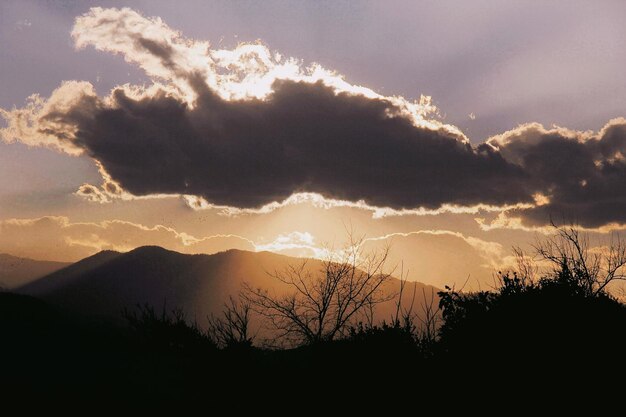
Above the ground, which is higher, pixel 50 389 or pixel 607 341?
pixel 607 341

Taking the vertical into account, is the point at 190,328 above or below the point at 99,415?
above

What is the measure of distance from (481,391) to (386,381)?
9.21 ft

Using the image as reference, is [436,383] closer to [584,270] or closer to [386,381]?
[386,381]

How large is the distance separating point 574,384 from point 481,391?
7.52 ft

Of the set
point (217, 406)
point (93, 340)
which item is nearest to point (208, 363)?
point (217, 406)

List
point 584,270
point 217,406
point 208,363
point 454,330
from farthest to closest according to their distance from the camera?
point 584,270 → point 208,363 → point 454,330 → point 217,406

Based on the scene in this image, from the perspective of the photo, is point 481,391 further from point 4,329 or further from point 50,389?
point 4,329

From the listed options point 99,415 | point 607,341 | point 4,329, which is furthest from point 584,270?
point 4,329

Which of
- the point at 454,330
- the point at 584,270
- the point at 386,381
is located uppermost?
the point at 584,270

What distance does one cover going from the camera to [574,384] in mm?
11891

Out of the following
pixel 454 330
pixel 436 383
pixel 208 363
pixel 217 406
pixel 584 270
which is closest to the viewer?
pixel 436 383

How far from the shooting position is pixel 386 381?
1459 cm

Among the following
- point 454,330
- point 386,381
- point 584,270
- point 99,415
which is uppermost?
point 584,270

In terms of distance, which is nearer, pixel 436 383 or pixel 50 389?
pixel 436 383
